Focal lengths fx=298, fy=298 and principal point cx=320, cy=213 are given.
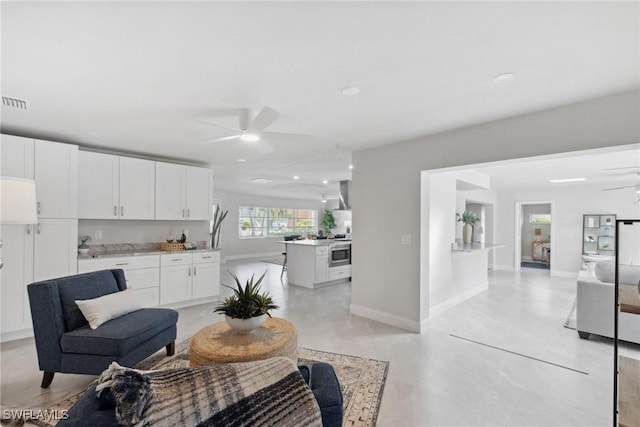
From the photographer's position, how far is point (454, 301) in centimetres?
474

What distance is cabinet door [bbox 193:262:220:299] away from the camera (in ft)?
15.7

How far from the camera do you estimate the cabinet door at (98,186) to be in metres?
3.97

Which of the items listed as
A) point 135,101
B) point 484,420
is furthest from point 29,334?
point 484,420

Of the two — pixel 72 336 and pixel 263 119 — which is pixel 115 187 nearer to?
pixel 72 336

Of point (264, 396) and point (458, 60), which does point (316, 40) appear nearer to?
point (458, 60)

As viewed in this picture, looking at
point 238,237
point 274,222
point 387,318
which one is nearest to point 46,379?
point 387,318

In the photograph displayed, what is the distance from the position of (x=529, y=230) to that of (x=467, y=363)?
10102 mm

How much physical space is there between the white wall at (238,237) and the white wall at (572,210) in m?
8.06

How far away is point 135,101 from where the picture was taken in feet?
8.55

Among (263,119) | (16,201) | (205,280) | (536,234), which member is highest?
(263,119)

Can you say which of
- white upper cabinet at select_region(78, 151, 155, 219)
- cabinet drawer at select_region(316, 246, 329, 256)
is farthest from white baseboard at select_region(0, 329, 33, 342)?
cabinet drawer at select_region(316, 246, 329, 256)

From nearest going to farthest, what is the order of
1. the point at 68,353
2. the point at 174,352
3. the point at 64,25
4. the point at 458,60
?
1. the point at 64,25
2. the point at 458,60
3. the point at 68,353
4. the point at 174,352

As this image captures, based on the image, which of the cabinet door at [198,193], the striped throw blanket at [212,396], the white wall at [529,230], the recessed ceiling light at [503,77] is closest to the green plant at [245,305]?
the striped throw blanket at [212,396]

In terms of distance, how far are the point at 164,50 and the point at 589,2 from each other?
2.25 meters
